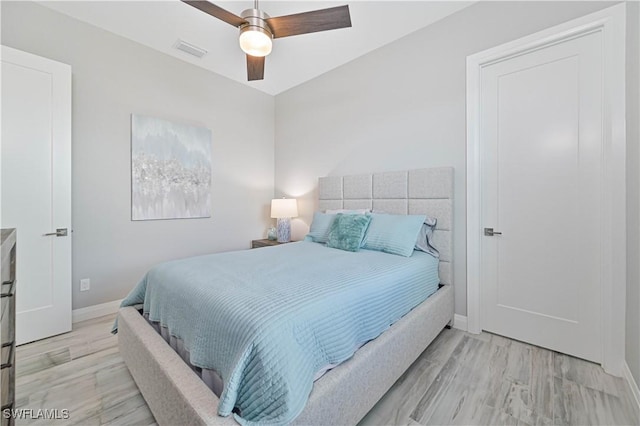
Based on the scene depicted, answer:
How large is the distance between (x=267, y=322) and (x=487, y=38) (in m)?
2.81

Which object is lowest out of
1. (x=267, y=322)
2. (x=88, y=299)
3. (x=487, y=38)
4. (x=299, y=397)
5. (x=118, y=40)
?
A: (x=88, y=299)

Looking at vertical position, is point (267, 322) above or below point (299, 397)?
above

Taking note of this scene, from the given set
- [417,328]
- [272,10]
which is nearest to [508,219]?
[417,328]

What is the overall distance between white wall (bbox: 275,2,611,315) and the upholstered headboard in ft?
0.37

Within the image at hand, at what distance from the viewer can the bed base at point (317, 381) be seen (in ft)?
3.44

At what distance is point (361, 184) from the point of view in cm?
309

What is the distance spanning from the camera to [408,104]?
9.18ft

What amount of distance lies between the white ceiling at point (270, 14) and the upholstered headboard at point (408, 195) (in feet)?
4.67

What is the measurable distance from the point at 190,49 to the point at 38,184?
6.46ft

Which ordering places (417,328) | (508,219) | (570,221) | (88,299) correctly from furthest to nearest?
(88,299) < (508,219) < (570,221) < (417,328)

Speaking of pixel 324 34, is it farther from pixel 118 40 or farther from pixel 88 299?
pixel 88 299

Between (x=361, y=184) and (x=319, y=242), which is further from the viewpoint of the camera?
(x=361, y=184)

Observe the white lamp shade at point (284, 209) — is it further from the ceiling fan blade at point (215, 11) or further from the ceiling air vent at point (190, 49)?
the ceiling fan blade at point (215, 11)

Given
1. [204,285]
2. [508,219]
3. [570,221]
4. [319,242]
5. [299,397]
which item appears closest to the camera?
[299,397]
